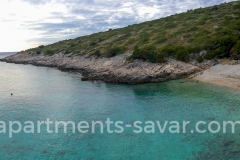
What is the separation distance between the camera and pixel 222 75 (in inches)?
1390

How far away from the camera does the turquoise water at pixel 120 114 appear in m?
16.6

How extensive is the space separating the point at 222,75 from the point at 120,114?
1982 cm

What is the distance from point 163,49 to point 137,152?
32.0 m

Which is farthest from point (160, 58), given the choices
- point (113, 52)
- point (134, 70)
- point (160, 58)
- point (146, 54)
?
point (113, 52)

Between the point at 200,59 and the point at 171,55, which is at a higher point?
the point at 171,55

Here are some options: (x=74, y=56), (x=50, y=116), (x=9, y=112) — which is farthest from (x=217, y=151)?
(x=74, y=56)

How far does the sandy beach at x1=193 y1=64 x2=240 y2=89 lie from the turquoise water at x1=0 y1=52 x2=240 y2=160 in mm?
1957

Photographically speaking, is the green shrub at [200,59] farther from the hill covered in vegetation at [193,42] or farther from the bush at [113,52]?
the bush at [113,52]

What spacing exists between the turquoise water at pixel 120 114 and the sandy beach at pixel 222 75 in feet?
6.42

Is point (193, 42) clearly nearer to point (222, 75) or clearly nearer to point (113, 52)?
point (222, 75)

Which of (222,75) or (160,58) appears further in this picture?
(160,58)

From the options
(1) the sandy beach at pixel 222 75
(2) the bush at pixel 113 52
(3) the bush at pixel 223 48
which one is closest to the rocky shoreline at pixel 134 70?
(2) the bush at pixel 113 52

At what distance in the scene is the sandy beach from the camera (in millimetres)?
32438

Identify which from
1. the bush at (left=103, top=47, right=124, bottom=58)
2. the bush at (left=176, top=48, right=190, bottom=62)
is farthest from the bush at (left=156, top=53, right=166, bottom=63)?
the bush at (left=103, top=47, right=124, bottom=58)
